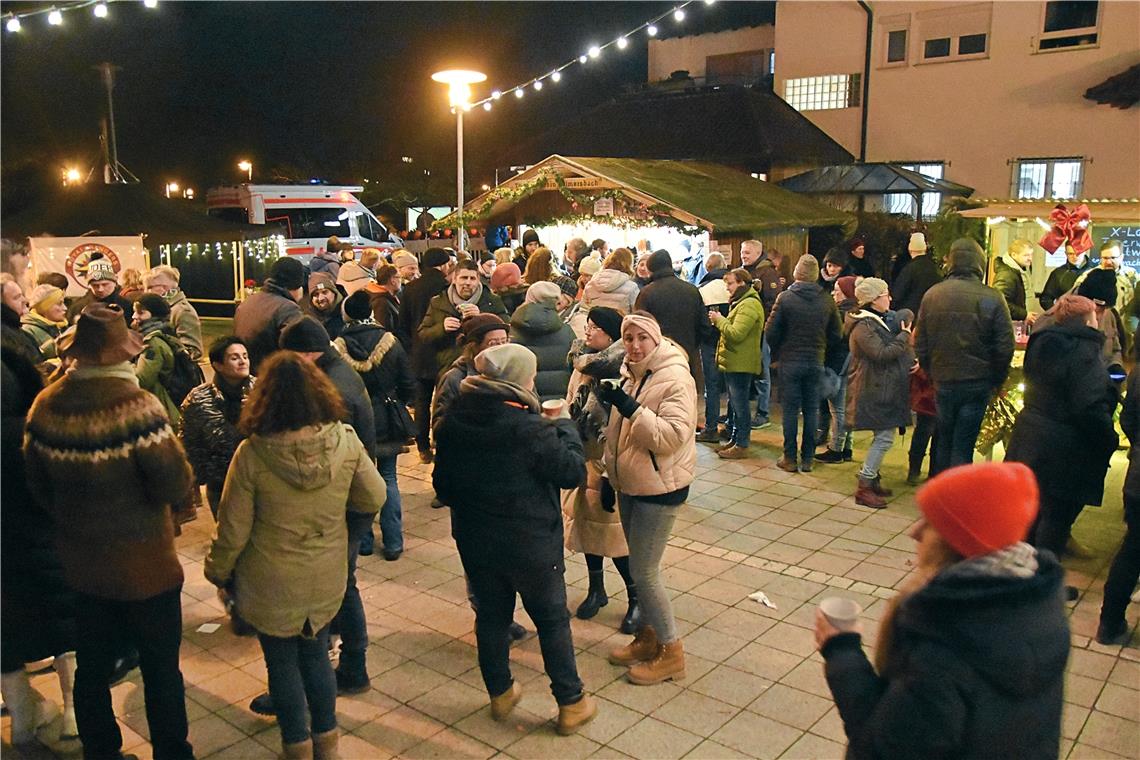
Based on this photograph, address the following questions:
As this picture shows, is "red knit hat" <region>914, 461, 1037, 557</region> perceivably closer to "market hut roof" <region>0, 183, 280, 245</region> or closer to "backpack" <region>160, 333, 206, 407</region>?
"backpack" <region>160, 333, 206, 407</region>

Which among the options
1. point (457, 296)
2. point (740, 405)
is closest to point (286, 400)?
point (457, 296)

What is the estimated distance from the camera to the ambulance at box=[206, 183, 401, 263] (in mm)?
21734

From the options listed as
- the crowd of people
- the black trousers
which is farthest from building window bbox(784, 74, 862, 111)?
the black trousers

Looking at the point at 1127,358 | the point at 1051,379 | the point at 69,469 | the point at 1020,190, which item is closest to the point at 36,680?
the point at 69,469

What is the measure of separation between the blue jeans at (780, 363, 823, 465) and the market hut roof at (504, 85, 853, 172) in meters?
12.8

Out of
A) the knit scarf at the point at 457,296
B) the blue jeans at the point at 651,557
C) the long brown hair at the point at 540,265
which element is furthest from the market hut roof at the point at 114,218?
the blue jeans at the point at 651,557

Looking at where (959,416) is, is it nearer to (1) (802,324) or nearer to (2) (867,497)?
(2) (867,497)

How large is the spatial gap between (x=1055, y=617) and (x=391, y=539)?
454 centimetres

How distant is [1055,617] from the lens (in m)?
2.09

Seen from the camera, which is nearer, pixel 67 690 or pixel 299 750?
pixel 299 750

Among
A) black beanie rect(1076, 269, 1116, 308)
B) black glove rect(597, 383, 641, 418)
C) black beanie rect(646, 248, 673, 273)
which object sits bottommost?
black glove rect(597, 383, 641, 418)

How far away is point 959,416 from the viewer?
6586 mm

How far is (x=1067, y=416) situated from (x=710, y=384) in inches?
164

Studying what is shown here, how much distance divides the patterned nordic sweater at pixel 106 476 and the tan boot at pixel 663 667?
2.21 meters
